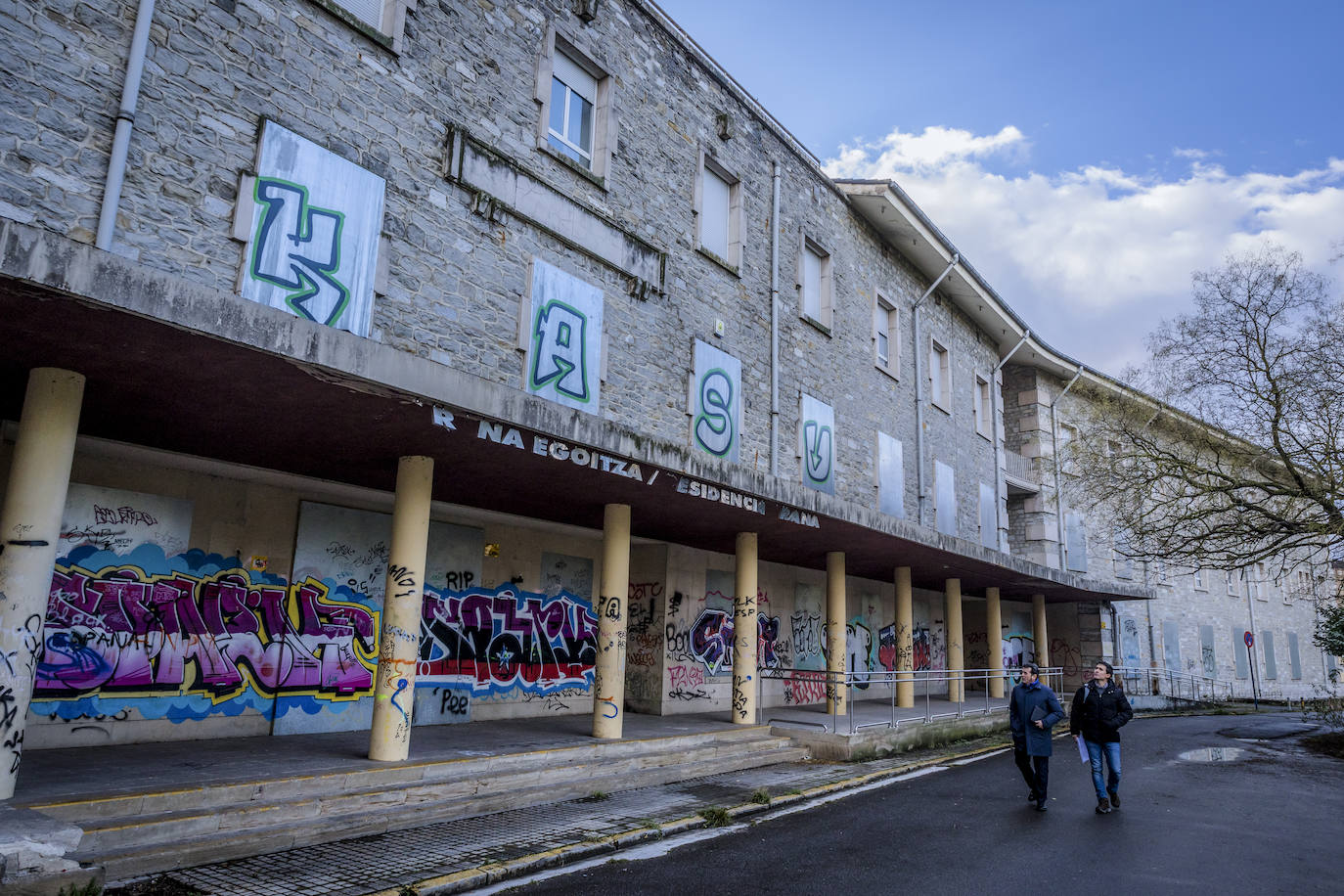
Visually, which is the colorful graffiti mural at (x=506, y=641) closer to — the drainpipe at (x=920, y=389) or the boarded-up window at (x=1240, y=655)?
the drainpipe at (x=920, y=389)

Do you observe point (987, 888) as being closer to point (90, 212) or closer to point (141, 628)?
point (141, 628)

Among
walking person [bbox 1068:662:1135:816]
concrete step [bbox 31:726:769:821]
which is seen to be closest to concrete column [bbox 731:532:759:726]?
concrete step [bbox 31:726:769:821]

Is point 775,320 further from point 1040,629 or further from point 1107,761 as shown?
point 1040,629

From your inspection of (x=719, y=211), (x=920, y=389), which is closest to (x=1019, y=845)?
(x=719, y=211)

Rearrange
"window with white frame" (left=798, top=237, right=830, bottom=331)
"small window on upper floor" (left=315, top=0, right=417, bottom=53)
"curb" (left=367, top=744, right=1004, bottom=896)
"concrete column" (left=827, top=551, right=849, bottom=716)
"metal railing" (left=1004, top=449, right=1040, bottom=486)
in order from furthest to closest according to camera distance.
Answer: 1. "metal railing" (left=1004, top=449, right=1040, bottom=486)
2. "window with white frame" (left=798, top=237, right=830, bottom=331)
3. "concrete column" (left=827, top=551, right=849, bottom=716)
4. "small window on upper floor" (left=315, top=0, right=417, bottom=53)
5. "curb" (left=367, top=744, right=1004, bottom=896)

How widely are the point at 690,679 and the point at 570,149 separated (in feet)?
29.6

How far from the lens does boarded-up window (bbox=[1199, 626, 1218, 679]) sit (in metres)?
31.7

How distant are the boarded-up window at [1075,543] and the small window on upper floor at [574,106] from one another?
856 inches

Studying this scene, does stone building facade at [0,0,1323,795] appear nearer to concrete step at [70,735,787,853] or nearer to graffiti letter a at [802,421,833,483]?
graffiti letter a at [802,421,833,483]

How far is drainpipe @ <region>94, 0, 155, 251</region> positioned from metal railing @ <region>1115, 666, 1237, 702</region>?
27.5m

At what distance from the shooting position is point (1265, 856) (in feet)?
22.5

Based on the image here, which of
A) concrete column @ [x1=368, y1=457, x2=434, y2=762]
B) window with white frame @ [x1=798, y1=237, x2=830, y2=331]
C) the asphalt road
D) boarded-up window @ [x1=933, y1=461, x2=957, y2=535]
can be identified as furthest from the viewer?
boarded-up window @ [x1=933, y1=461, x2=957, y2=535]

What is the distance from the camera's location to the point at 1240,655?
34125 millimetres

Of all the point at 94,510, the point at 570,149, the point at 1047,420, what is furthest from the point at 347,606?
the point at 1047,420
